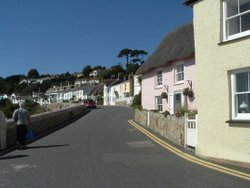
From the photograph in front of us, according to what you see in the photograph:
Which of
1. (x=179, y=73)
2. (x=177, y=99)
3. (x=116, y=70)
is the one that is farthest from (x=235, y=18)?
(x=116, y=70)

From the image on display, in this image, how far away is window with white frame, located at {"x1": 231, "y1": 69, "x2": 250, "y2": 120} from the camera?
34.3 feet

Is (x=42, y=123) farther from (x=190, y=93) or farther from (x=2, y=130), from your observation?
(x=190, y=93)

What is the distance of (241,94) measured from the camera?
10.6m

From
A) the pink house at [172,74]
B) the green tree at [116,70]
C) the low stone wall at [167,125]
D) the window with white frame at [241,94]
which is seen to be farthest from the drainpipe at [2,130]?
the green tree at [116,70]

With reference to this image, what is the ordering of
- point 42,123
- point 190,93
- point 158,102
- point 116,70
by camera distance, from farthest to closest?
point 116,70 < point 158,102 < point 190,93 < point 42,123

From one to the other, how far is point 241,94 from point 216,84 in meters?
0.89

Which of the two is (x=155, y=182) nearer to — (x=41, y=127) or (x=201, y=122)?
(x=201, y=122)

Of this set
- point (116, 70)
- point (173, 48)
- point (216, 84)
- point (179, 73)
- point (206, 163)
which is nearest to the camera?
point (206, 163)

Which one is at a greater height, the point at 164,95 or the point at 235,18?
the point at 235,18

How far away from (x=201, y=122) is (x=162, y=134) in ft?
20.2

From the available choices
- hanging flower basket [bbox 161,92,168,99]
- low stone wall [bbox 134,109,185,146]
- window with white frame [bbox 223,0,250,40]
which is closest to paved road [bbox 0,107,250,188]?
low stone wall [bbox 134,109,185,146]

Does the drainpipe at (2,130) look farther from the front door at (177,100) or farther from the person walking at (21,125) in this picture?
the front door at (177,100)

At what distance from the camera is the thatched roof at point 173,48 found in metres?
28.0

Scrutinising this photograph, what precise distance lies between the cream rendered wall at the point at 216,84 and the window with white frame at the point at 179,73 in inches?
666
